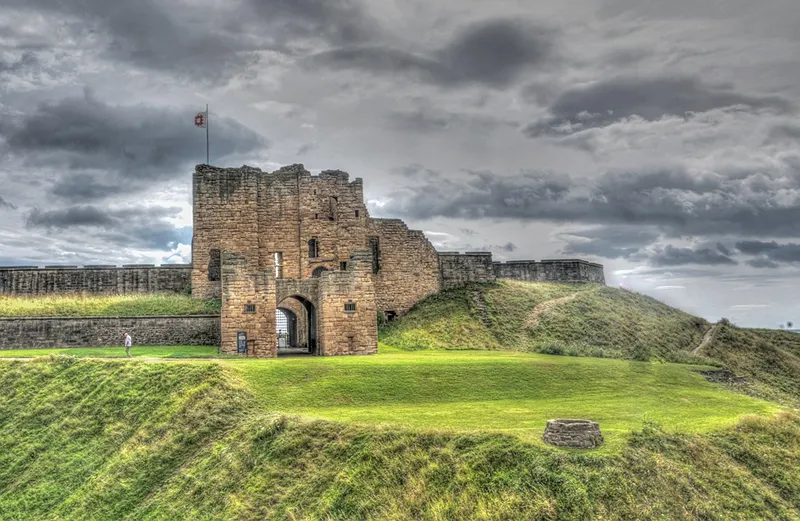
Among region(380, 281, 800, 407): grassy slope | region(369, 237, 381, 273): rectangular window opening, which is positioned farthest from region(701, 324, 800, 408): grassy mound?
region(369, 237, 381, 273): rectangular window opening

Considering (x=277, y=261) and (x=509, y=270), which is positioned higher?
(x=277, y=261)

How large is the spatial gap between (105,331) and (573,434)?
24784 millimetres

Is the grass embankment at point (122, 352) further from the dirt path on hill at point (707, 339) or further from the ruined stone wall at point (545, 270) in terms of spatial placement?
the dirt path on hill at point (707, 339)

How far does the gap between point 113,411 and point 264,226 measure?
17247mm

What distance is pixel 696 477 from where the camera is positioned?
15.0 meters

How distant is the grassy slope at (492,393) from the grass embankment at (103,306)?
11.2 meters

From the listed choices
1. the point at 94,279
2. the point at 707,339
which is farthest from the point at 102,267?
the point at 707,339

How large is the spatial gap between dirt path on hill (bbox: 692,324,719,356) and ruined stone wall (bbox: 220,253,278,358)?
22.7 metres

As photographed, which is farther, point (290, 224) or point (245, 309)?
point (290, 224)

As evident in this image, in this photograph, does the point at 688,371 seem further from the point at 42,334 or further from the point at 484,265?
the point at 42,334

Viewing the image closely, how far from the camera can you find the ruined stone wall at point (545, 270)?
1844 inches

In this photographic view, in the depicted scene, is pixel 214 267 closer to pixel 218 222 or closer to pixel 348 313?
pixel 218 222

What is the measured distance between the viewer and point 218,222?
119 feet

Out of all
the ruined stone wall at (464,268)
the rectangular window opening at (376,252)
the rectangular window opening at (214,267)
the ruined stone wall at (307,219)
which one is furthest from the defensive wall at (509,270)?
the rectangular window opening at (214,267)
